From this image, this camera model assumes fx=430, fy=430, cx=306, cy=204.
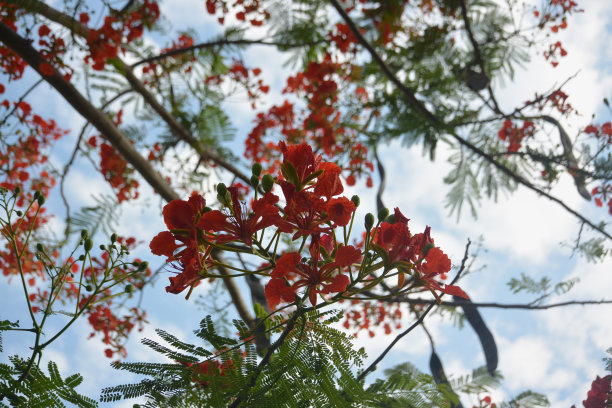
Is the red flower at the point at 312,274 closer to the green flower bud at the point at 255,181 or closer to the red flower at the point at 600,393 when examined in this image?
the green flower bud at the point at 255,181

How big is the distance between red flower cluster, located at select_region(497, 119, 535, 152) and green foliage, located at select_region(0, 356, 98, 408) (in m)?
3.19

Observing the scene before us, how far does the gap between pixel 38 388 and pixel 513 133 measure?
3.52 m

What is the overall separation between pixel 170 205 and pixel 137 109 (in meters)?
3.81

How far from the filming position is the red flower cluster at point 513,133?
3.24 metres

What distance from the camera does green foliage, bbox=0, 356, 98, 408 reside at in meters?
0.80

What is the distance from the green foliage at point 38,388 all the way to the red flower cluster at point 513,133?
3.19 m

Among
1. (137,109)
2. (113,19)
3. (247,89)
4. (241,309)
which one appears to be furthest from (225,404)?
(137,109)

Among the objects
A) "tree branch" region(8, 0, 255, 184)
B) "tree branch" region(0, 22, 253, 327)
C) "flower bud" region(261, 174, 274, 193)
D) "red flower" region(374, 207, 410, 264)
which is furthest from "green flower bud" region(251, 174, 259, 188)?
"tree branch" region(8, 0, 255, 184)

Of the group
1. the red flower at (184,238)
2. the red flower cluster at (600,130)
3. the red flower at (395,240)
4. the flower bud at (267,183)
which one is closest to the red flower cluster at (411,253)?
the red flower at (395,240)

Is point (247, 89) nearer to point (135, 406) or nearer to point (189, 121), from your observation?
point (189, 121)

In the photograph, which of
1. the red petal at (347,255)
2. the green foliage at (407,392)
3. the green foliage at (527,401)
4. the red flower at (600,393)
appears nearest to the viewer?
the red petal at (347,255)

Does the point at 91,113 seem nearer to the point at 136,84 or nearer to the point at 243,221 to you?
the point at 136,84

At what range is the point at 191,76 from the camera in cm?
402

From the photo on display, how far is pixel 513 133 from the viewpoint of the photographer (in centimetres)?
344
